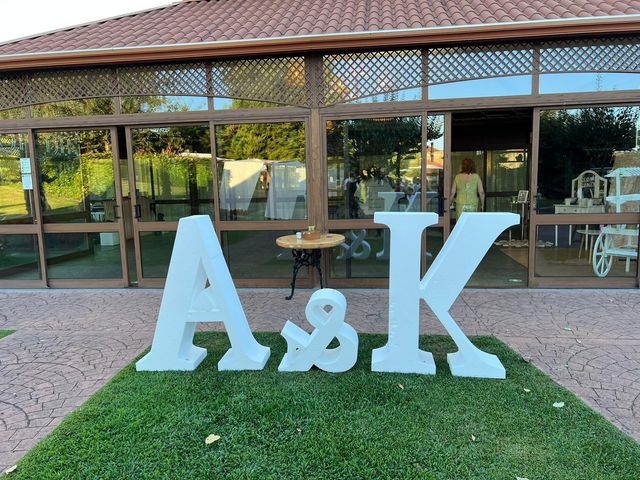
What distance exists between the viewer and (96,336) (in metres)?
4.18

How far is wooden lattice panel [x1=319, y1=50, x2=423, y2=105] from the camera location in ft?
17.1

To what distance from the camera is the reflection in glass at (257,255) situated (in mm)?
5871

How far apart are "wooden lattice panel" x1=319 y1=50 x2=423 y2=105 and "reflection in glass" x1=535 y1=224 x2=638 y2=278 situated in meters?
2.59

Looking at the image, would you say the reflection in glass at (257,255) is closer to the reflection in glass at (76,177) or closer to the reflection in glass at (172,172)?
the reflection in glass at (172,172)

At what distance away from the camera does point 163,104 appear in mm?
5695

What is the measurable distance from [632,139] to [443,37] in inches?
109

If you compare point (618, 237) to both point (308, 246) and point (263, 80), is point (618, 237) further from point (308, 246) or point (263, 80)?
point (263, 80)

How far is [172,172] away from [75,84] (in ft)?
5.45

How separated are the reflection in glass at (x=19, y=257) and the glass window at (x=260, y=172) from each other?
288 centimetres

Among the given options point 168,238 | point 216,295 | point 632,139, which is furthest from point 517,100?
point 168,238

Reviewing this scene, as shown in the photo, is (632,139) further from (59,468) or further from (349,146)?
(59,468)

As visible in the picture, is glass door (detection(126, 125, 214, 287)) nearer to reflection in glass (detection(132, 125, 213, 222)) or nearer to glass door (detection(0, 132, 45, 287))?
reflection in glass (detection(132, 125, 213, 222))

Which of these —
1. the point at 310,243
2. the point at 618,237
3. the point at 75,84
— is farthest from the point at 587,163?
the point at 75,84

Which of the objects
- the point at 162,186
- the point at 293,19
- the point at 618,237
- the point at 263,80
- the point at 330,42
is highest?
the point at 293,19
